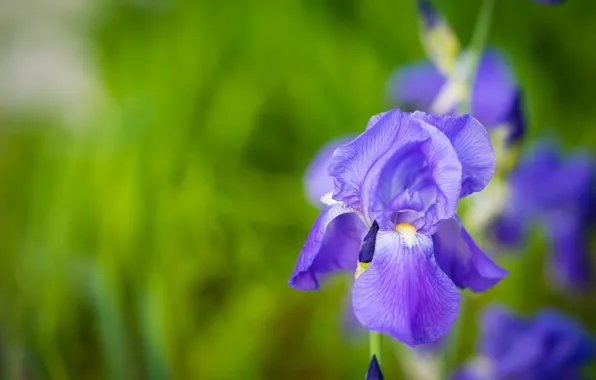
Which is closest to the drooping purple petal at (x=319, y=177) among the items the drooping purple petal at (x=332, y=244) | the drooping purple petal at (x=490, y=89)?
the drooping purple petal at (x=332, y=244)

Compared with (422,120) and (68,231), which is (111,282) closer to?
(68,231)

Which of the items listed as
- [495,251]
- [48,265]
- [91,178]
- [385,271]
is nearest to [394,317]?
[385,271]

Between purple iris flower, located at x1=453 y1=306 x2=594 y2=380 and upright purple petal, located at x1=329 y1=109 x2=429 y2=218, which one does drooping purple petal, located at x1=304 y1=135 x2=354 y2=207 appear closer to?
upright purple petal, located at x1=329 y1=109 x2=429 y2=218

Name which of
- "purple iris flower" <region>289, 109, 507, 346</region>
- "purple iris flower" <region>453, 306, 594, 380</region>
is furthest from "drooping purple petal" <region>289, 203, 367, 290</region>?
"purple iris flower" <region>453, 306, 594, 380</region>

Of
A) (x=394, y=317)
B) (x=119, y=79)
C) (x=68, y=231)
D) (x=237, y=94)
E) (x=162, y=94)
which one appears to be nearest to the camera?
(x=394, y=317)

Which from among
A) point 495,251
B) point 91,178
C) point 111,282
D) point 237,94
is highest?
point 237,94
